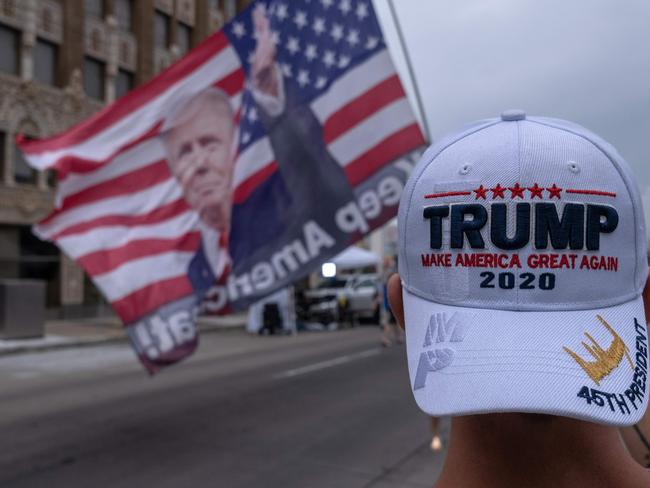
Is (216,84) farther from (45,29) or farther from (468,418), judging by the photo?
(45,29)

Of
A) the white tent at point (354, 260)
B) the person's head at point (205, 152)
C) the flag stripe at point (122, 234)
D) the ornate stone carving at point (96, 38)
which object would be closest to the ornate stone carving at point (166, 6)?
the ornate stone carving at point (96, 38)

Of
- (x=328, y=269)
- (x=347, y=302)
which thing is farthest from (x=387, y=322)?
(x=328, y=269)

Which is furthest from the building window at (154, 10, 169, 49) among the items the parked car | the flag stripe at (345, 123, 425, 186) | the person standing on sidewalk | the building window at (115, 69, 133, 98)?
the flag stripe at (345, 123, 425, 186)

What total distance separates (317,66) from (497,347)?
6.09 meters

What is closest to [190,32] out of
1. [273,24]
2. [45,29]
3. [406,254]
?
[45,29]

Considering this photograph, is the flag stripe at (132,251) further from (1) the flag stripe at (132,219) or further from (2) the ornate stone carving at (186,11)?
(2) the ornate stone carving at (186,11)

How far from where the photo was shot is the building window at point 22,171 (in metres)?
21.7

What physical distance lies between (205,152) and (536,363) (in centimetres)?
573

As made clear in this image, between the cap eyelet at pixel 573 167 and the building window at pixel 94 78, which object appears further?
the building window at pixel 94 78

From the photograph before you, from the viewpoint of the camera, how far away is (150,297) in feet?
20.3

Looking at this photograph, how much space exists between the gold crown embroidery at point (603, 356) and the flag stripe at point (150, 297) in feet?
17.2

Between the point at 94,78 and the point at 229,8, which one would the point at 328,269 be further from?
the point at 229,8

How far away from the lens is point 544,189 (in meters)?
1.27

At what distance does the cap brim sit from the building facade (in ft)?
72.2
